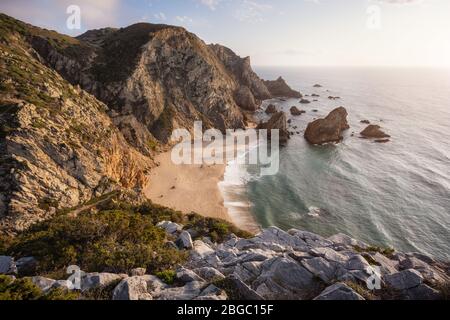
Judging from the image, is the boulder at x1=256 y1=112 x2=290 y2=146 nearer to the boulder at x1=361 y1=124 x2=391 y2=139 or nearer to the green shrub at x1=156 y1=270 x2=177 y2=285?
the boulder at x1=361 y1=124 x2=391 y2=139

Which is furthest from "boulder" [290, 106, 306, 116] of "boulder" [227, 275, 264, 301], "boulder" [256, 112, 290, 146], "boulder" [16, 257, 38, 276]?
"boulder" [16, 257, 38, 276]

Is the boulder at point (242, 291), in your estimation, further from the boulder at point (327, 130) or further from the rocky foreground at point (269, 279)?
the boulder at point (327, 130)

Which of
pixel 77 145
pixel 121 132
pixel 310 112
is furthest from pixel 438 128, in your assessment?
pixel 77 145

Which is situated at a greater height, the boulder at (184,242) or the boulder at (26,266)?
the boulder at (26,266)

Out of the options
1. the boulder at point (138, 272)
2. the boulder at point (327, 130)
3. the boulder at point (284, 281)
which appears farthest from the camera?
the boulder at point (327, 130)

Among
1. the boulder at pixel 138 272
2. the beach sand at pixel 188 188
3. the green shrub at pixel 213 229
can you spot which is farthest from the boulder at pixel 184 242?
the beach sand at pixel 188 188

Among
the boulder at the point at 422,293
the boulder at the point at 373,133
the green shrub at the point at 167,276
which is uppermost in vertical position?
the boulder at the point at 373,133

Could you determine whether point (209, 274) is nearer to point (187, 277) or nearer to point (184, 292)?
point (187, 277)

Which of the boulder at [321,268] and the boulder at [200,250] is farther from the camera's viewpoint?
the boulder at [200,250]
